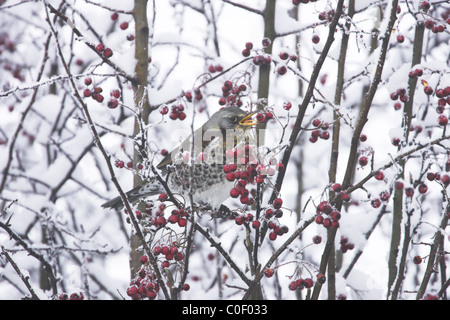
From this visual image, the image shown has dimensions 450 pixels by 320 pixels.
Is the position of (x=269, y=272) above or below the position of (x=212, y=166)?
below

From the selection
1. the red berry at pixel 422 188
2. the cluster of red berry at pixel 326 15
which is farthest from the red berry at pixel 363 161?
the cluster of red berry at pixel 326 15

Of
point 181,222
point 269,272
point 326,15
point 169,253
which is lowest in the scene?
point 269,272

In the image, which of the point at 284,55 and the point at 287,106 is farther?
the point at 284,55

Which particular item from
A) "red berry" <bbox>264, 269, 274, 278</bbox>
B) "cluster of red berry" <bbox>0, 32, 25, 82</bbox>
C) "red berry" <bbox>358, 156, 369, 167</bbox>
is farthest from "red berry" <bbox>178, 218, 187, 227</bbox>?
"cluster of red berry" <bbox>0, 32, 25, 82</bbox>

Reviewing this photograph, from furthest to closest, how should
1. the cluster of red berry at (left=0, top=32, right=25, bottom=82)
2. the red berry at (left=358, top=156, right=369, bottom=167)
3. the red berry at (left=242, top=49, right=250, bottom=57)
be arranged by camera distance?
the cluster of red berry at (left=0, top=32, right=25, bottom=82)
the red berry at (left=242, top=49, right=250, bottom=57)
the red berry at (left=358, top=156, right=369, bottom=167)

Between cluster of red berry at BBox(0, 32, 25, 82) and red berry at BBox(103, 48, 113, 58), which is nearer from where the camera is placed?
red berry at BBox(103, 48, 113, 58)

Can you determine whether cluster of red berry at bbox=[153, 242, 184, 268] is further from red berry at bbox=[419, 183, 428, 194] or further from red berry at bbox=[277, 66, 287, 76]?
red berry at bbox=[419, 183, 428, 194]

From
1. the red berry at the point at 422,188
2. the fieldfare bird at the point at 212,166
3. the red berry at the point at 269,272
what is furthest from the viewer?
the fieldfare bird at the point at 212,166

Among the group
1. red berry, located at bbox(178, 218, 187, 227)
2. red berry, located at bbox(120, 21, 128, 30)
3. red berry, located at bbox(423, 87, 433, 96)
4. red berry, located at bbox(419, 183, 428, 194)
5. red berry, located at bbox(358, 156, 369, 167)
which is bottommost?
red berry, located at bbox(178, 218, 187, 227)

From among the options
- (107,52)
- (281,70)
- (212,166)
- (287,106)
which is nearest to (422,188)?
(287,106)

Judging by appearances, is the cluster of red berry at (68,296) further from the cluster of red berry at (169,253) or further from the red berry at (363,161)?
the red berry at (363,161)

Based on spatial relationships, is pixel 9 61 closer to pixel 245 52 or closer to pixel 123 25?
pixel 123 25

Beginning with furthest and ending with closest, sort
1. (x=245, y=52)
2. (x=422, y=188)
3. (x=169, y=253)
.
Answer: (x=245, y=52), (x=422, y=188), (x=169, y=253)
